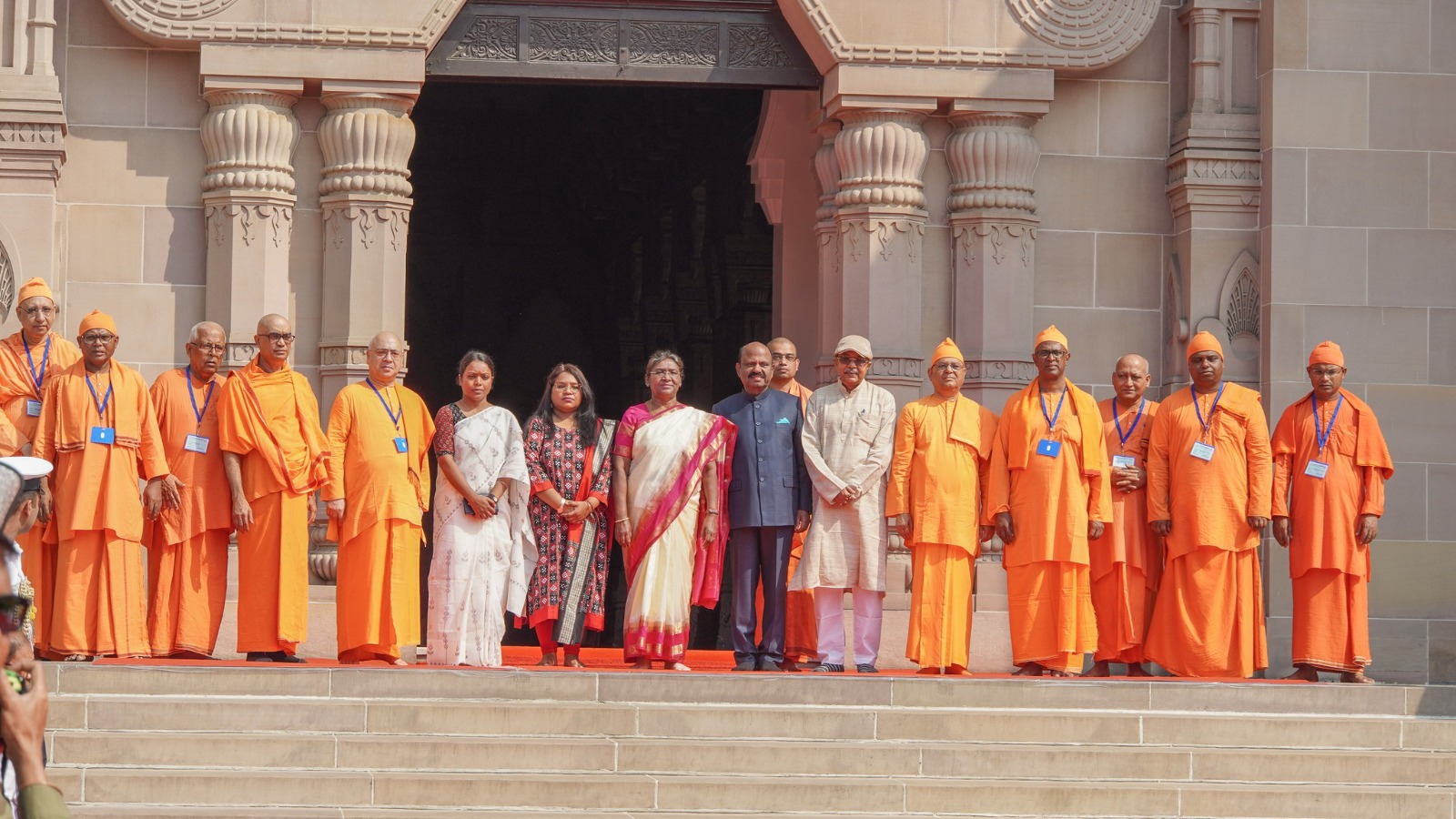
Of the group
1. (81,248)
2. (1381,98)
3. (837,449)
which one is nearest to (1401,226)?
(1381,98)

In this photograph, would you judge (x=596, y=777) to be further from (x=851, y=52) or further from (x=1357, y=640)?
(x=851, y=52)

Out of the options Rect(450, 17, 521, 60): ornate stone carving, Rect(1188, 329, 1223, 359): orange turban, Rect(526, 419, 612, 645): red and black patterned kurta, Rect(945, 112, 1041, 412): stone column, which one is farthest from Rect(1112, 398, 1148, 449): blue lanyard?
Rect(450, 17, 521, 60): ornate stone carving

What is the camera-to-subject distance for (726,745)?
8.98 meters

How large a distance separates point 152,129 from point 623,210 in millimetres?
8733

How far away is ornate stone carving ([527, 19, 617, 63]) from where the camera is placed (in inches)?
520

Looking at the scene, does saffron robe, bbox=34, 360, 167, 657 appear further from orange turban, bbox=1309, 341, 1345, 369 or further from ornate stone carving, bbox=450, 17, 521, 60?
orange turban, bbox=1309, 341, 1345, 369

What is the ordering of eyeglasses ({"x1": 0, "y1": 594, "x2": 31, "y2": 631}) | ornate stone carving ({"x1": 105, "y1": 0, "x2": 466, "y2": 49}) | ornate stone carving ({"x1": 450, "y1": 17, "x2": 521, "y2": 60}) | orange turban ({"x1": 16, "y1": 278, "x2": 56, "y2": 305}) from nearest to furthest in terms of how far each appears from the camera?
eyeglasses ({"x1": 0, "y1": 594, "x2": 31, "y2": 631}) → orange turban ({"x1": 16, "y1": 278, "x2": 56, "y2": 305}) → ornate stone carving ({"x1": 105, "y1": 0, "x2": 466, "y2": 49}) → ornate stone carving ({"x1": 450, "y1": 17, "x2": 521, "y2": 60})

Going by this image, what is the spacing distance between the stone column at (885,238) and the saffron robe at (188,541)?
384 centimetres

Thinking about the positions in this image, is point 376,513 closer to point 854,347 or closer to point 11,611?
point 854,347

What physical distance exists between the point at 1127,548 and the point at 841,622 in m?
1.52

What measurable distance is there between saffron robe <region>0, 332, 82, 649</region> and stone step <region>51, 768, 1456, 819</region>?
2358mm

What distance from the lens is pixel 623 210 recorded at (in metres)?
21.1

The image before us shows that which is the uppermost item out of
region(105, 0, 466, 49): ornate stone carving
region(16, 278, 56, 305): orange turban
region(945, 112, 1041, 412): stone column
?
region(105, 0, 466, 49): ornate stone carving

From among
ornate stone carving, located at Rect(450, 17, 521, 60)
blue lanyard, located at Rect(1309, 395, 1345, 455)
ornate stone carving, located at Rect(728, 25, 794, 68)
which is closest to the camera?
blue lanyard, located at Rect(1309, 395, 1345, 455)
